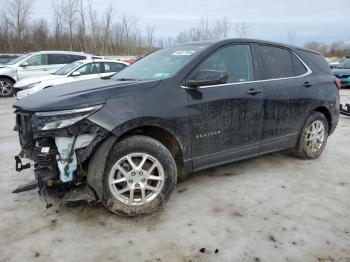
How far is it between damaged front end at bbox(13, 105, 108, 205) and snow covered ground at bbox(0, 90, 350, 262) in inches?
14.0

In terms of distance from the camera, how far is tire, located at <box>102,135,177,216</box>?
3070mm

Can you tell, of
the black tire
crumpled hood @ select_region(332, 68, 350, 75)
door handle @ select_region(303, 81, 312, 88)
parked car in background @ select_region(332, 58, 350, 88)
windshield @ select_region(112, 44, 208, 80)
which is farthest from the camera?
crumpled hood @ select_region(332, 68, 350, 75)

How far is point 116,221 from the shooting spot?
10.4ft

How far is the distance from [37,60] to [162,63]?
10314 mm

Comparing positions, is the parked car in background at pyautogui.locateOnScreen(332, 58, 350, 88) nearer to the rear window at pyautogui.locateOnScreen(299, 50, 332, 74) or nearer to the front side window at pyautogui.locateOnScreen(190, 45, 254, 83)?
the rear window at pyautogui.locateOnScreen(299, 50, 332, 74)

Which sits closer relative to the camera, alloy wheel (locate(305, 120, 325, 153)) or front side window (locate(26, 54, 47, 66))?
alloy wheel (locate(305, 120, 325, 153))

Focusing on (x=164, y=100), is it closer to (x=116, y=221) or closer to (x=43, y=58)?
(x=116, y=221)

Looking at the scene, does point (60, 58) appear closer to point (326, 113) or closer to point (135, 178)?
point (326, 113)

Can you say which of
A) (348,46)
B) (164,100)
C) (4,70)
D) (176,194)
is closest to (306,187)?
(176,194)

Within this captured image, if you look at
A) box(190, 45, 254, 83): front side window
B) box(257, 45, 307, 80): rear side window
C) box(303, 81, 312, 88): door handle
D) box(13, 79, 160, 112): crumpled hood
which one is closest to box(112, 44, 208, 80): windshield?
box(190, 45, 254, 83): front side window

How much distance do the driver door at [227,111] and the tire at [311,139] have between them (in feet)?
3.30

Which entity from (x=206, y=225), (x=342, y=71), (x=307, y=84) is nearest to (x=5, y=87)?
(x=307, y=84)

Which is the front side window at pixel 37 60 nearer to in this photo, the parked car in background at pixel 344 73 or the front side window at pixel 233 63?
the front side window at pixel 233 63

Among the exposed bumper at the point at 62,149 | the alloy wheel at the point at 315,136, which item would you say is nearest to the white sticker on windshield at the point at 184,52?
the exposed bumper at the point at 62,149
